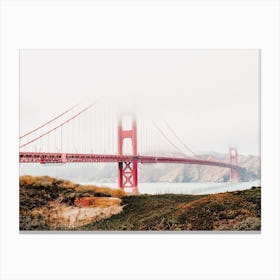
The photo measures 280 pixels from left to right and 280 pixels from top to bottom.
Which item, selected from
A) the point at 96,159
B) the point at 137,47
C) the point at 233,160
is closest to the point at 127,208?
the point at 96,159

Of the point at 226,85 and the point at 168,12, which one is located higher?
the point at 168,12

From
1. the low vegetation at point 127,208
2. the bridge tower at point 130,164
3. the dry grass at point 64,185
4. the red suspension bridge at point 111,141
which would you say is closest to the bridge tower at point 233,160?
the red suspension bridge at point 111,141

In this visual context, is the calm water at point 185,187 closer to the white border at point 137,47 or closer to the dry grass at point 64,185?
the dry grass at point 64,185

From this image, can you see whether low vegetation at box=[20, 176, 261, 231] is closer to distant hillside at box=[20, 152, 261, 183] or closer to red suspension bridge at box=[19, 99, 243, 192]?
distant hillside at box=[20, 152, 261, 183]

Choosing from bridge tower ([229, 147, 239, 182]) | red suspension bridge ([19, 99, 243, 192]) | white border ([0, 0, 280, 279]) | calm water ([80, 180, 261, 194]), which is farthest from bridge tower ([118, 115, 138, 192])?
bridge tower ([229, 147, 239, 182])

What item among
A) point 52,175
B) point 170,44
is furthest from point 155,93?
point 52,175

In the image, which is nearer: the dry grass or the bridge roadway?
the bridge roadway
